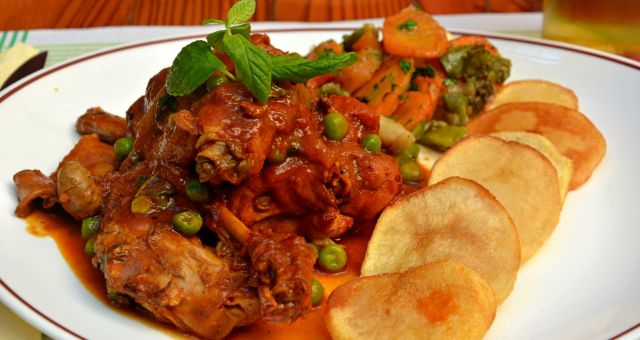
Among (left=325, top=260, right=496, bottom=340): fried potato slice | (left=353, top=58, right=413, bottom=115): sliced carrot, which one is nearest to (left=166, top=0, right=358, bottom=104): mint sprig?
(left=325, top=260, right=496, bottom=340): fried potato slice

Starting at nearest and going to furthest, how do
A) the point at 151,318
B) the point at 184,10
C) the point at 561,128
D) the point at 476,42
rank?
1. the point at 151,318
2. the point at 561,128
3. the point at 476,42
4. the point at 184,10

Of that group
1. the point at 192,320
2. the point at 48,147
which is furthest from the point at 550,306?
the point at 48,147

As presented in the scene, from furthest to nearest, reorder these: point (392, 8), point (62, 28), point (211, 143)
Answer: point (392, 8)
point (62, 28)
point (211, 143)

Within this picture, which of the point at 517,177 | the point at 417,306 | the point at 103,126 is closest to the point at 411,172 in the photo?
the point at 517,177

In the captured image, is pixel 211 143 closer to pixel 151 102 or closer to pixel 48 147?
pixel 151 102

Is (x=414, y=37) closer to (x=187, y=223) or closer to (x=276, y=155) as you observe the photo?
(x=276, y=155)

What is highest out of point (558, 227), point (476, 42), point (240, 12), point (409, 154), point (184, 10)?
point (240, 12)

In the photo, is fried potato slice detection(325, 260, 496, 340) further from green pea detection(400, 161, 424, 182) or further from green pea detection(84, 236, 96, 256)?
green pea detection(400, 161, 424, 182)

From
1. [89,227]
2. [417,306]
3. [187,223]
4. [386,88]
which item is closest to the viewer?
[417,306]
